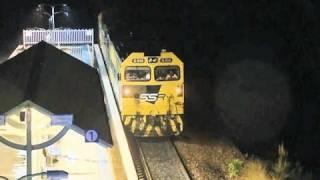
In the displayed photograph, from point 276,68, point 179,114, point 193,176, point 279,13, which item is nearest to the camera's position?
point 193,176

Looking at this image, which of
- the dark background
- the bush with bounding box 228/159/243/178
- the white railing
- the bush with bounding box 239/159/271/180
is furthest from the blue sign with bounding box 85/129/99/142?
the white railing

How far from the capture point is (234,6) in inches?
1359

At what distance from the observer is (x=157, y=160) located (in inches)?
585

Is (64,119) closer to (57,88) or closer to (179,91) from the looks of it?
(57,88)

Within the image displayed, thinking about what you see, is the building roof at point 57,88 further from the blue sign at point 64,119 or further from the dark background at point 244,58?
the dark background at point 244,58

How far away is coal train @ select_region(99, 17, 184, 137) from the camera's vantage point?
16.1 metres

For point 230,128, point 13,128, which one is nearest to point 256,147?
point 230,128

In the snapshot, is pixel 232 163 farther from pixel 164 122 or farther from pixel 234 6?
pixel 234 6

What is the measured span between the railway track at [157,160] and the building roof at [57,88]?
24.4ft

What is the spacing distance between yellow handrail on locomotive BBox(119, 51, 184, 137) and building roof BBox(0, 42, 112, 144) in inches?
384

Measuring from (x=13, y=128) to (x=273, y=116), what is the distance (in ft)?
71.1

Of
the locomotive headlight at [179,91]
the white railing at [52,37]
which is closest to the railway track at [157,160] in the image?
the locomotive headlight at [179,91]

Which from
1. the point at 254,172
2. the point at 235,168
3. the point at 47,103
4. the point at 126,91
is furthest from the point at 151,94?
the point at 47,103

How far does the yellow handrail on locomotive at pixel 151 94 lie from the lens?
1614cm
